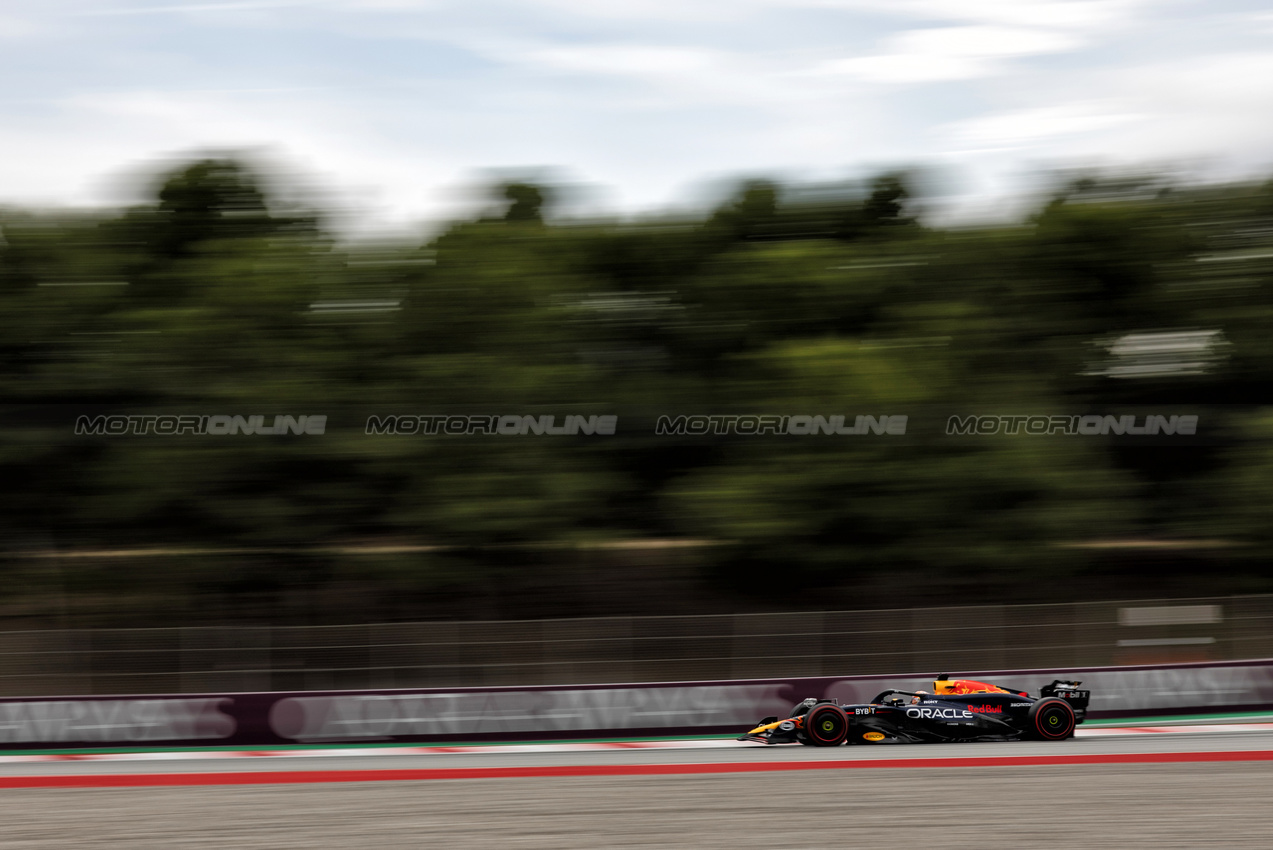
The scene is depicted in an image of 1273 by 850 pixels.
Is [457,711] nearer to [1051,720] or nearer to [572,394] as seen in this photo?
[1051,720]

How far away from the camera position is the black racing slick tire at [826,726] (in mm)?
12258

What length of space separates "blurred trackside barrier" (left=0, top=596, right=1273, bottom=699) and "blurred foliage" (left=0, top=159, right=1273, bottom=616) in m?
4.90

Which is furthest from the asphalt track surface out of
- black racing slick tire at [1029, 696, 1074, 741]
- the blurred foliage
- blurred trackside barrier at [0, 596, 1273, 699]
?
the blurred foliage

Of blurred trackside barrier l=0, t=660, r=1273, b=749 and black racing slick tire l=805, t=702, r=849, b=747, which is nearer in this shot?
black racing slick tire l=805, t=702, r=849, b=747

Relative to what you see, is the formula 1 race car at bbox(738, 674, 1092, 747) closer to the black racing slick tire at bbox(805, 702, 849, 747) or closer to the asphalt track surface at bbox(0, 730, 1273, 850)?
the black racing slick tire at bbox(805, 702, 849, 747)

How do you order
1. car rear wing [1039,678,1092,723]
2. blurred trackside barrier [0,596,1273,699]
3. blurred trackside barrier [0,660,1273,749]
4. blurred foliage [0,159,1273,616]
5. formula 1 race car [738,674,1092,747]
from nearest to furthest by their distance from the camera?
formula 1 race car [738,674,1092,747] → car rear wing [1039,678,1092,723] → blurred trackside barrier [0,660,1273,749] → blurred trackside barrier [0,596,1273,699] → blurred foliage [0,159,1273,616]

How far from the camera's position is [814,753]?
12141mm

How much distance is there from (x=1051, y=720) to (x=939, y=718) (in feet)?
4.46

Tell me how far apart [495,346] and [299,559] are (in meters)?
5.60

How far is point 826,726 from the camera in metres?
12.3

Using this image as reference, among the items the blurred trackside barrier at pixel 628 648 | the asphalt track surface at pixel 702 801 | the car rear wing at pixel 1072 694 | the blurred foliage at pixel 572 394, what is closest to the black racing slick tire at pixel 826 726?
the asphalt track surface at pixel 702 801

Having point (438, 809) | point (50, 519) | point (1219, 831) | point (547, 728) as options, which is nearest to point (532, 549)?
point (547, 728)

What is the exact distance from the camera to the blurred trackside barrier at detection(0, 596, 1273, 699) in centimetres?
1541

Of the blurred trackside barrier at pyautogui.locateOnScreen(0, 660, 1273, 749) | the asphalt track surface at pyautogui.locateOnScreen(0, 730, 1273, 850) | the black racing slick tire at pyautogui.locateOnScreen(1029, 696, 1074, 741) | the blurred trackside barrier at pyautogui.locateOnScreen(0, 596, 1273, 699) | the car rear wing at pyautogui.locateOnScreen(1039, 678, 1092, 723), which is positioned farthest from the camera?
the blurred trackside barrier at pyautogui.locateOnScreen(0, 596, 1273, 699)
